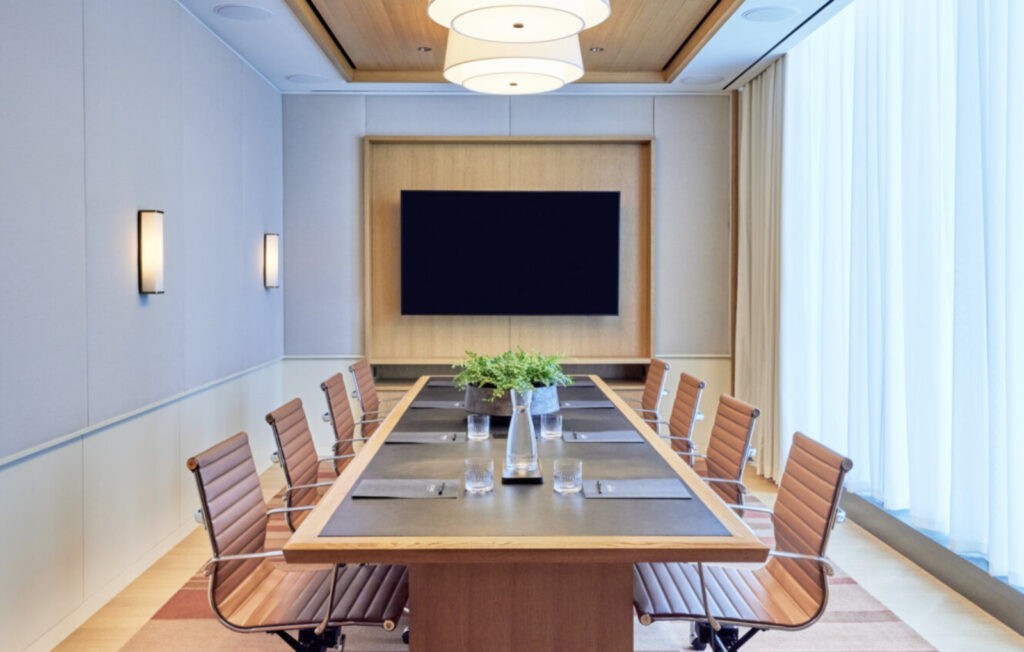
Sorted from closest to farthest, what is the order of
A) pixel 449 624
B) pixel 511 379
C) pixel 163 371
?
pixel 449 624 < pixel 511 379 < pixel 163 371

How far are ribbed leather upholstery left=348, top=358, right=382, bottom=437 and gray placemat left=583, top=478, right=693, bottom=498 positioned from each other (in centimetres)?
230

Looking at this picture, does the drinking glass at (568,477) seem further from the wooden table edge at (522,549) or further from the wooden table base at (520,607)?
the wooden table edge at (522,549)

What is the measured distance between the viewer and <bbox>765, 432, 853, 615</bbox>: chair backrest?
2189mm

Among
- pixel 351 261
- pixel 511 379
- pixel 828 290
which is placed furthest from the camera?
pixel 351 261

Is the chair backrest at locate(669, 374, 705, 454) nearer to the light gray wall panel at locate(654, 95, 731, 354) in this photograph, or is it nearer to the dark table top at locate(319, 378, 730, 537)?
the dark table top at locate(319, 378, 730, 537)

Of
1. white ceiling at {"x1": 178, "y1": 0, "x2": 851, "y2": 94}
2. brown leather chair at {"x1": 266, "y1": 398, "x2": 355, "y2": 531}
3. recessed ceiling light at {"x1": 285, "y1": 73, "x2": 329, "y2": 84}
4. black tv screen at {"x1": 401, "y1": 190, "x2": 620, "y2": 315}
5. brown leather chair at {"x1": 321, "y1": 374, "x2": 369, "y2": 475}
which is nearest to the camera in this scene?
brown leather chair at {"x1": 266, "y1": 398, "x2": 355, "y2": 531}

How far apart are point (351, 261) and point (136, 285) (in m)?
2.56

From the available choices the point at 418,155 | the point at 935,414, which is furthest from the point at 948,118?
the point at 418,155

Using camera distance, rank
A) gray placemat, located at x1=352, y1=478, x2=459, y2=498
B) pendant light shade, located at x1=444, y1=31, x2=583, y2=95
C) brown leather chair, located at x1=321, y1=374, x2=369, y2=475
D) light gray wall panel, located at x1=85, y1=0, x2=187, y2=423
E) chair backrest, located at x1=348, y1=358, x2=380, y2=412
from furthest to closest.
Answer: chair backrest, located at x1=348, y1=358, x2=380, y2=412, brown leather chair, located at x1=321, y1=374, x2=369, y2=475, pendant light shade, located at x1=444, y1=31, x2=583, y2=95, light gray wall panel, located at x1=85, y1=0, x2=187, y2=423, gray placemat, located at x1=352, y1=478, x2=459, y2=498

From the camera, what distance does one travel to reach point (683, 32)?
16.0 ft

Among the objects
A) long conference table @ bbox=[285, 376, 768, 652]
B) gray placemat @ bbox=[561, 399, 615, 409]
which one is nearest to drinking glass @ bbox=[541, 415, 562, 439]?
long conference table @ bbox=[285, 376, 768, 652]

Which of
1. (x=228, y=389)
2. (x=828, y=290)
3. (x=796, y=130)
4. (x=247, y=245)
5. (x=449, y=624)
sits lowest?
(x=449, y=624)

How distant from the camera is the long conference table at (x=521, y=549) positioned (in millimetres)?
A: 1859

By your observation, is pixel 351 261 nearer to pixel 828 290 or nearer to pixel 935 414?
pixel 828 290
